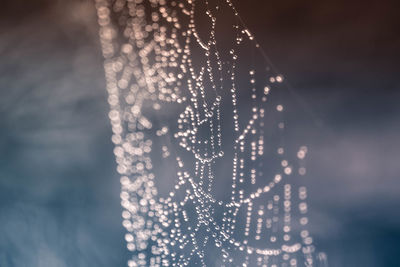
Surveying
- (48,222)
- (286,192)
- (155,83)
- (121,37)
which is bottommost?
(48,222)

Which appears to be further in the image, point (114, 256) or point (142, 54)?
point (114, 256)

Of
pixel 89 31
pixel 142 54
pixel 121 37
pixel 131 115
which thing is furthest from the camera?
pixel 89 31

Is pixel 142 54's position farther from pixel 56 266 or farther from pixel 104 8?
pixel 56 266

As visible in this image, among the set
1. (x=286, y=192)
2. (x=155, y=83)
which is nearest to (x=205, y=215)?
(x=286, y=192)

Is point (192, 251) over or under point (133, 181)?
under

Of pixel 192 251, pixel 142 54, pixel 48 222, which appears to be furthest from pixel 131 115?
pixel 48 222

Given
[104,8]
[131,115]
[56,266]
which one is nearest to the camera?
[104,8]

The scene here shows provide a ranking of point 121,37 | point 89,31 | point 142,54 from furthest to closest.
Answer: point 89,31
point 121,37
point 142,54

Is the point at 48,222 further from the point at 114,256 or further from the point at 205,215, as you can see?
the point at 205,215

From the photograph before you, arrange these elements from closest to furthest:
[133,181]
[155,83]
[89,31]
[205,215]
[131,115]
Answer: [131,115] < [133,181] < [155,83] < [205,215] < [89,31]
